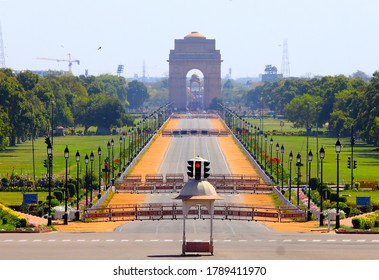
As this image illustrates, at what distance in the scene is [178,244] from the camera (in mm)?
43500

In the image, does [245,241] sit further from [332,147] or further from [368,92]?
[368,92]

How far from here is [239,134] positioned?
16712cm

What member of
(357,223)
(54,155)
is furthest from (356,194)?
(54,155)

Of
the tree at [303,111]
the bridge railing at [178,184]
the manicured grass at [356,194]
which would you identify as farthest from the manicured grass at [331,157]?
the tree at [303,111]

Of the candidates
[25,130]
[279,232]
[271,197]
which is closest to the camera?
[279,232]

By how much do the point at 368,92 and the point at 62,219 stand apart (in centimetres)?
9214

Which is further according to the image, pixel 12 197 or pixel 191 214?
pixel 12 197

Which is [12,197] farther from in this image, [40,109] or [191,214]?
[40,109]

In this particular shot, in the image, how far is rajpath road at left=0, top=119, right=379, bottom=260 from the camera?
124ft

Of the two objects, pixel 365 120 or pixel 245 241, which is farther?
pixel 365 120

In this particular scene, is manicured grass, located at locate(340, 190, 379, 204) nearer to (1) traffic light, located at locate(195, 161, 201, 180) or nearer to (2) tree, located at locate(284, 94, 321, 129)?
(1) traffic light, located at locate(195, 161, 201, 180)

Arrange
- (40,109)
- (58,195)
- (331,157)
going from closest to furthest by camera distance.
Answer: (58,195) < (331,157) < (40,109)

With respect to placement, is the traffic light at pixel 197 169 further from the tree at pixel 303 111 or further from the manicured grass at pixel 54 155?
the tree at pixel 303 111
